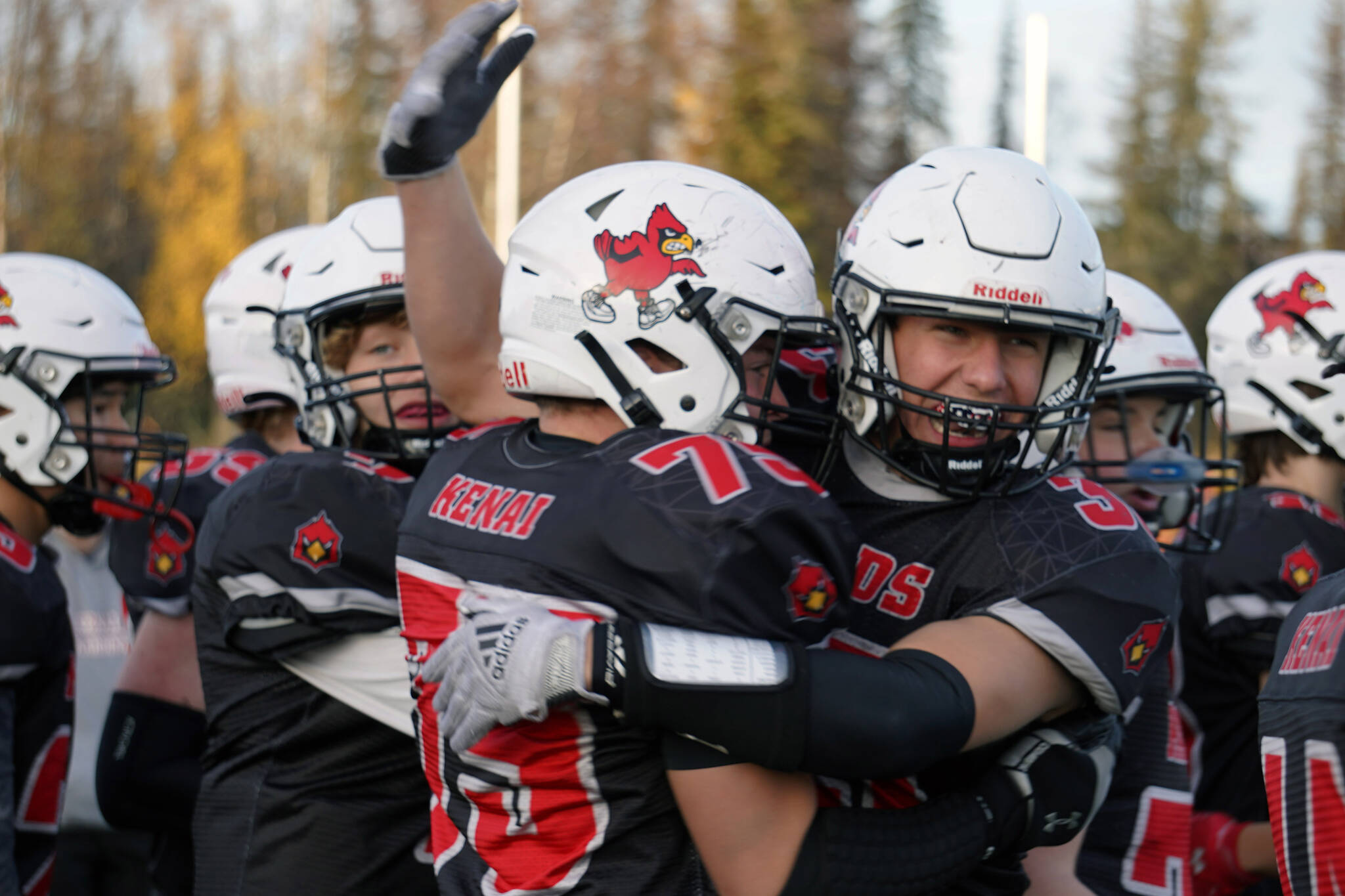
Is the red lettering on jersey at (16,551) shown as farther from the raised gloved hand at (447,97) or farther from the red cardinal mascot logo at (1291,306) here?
the red cardinal mascot logo at (1291,306)

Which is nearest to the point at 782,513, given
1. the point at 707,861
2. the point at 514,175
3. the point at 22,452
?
the point at 707,861

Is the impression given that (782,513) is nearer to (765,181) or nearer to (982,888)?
(982,888)

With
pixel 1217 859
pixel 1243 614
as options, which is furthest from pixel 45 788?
pixel 1243 614

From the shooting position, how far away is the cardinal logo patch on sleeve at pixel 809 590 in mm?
1970

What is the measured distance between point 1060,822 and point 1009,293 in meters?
0.89

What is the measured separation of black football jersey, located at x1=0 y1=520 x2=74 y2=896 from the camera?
2.98 metres

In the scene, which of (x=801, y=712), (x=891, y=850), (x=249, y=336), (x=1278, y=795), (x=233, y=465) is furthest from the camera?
(x=249, y=336)

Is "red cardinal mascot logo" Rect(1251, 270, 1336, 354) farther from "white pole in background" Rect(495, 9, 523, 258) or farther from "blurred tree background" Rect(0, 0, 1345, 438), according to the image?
"blurred tree background" Rect(0, 0, 1345, 438)

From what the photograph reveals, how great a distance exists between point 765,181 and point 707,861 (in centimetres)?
2746

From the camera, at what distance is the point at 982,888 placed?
2193mm

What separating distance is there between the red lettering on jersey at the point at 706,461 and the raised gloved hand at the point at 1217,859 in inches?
80.8

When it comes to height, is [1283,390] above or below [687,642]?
below

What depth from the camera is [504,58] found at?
289 cm

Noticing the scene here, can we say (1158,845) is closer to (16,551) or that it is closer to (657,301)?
(657,301)
